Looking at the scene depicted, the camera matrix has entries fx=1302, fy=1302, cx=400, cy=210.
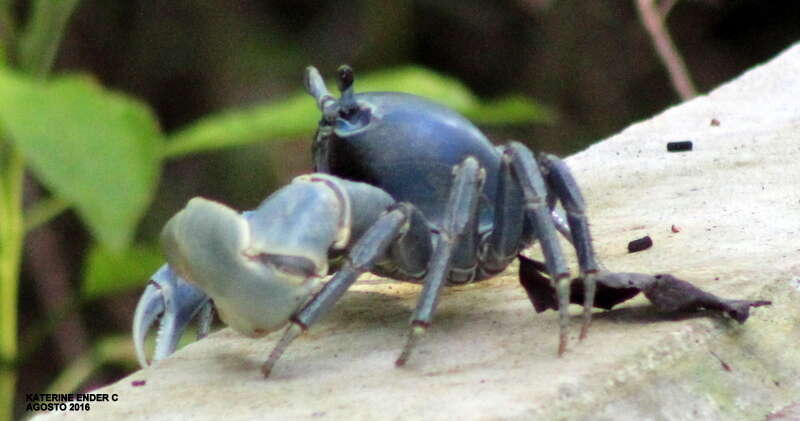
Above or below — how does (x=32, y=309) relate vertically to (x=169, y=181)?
below

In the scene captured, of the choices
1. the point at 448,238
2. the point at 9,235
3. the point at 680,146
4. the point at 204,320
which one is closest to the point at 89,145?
the point at 9,235

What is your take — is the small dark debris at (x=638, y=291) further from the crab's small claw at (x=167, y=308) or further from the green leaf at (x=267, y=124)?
the green leaf at (x=267, y=124)

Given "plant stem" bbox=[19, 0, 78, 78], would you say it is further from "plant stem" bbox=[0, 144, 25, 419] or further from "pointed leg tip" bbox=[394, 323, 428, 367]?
"pointed leg tip" bbox=[394, 323, 428, 367]

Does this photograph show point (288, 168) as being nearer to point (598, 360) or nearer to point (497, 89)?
point (497, 89)

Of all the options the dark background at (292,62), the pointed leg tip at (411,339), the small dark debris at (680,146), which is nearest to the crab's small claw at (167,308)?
the pointed leg tip at (411,339)

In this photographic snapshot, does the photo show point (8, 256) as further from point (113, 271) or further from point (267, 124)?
point (267, 124)

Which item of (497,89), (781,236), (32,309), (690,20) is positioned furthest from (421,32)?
(781,236)

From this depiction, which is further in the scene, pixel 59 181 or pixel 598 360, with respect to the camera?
pixel 59 181
